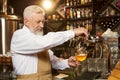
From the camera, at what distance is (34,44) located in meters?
2.18

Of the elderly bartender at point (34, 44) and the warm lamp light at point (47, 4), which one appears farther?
the warm lamp light at point (47, 4)

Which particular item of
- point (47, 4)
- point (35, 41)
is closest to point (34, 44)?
point (35, 41)

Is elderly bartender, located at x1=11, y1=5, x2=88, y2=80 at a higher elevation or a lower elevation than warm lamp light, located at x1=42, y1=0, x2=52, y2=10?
lower

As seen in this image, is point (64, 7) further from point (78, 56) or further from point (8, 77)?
point (78, 56)

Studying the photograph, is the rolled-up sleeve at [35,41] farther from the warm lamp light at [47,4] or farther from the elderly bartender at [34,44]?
the warm lamp light at [47,4]

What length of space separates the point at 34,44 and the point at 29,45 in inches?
2.3

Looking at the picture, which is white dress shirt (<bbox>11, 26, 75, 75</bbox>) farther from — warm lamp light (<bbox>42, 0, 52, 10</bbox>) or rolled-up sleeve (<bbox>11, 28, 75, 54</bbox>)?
warm lamp light (<bbox>42, 0, 52, 10</bbox>)

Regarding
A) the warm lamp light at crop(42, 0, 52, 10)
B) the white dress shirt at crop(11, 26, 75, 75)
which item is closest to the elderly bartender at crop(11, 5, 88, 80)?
the white dress shirt at crop(11, 26, 75, 75)

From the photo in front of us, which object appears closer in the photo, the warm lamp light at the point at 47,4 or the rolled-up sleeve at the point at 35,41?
the rolled-up sleeve at the point at 35,41

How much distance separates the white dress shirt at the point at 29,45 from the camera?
7.01ft

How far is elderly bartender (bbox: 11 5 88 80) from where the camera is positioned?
7.02 ft

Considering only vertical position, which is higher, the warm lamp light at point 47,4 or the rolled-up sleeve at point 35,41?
the warm lamp light at point 47,4

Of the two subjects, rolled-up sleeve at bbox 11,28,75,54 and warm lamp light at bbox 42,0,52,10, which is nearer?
rolled-up sleeve at bbox 11,28,75,54

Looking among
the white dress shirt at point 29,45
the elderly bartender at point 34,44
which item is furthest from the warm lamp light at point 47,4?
the white dress shirt at point 29,45
